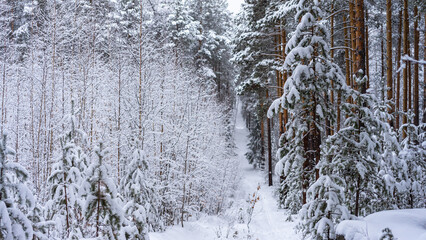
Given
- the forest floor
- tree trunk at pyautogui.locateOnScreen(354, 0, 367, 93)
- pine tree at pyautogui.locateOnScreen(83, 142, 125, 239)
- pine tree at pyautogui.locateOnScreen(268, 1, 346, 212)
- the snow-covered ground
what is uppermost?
tree trunk at pyautogui.locateOnScreen(354, 0, 367, 93)

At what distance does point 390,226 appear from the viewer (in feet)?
11.4

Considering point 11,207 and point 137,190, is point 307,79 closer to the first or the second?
point 137,190

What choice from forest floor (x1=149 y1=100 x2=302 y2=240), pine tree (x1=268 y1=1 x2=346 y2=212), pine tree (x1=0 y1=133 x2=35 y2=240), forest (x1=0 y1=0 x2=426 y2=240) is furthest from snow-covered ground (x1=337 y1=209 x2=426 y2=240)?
forest floor (x1=149 y1=100 x2=302 y2=240)

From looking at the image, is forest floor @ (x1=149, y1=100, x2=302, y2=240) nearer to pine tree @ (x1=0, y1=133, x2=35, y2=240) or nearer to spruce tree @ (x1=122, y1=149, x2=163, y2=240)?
spruce tree @ (x1=122, y1=149, x2=163, y2=240)

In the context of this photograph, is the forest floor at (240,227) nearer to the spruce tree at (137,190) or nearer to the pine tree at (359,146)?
the spruce tree at (137,190)

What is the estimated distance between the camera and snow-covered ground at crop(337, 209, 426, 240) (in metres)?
3.09

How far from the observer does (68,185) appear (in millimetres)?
3717

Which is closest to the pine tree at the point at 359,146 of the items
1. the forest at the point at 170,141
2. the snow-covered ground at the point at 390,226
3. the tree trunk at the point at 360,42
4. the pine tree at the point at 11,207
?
the forest at the point at 170,141

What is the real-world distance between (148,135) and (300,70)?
6.14 metres

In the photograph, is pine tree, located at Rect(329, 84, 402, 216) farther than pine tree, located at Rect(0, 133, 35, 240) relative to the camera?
Yes

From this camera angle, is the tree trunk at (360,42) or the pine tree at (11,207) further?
the tree trunk at (360,42)

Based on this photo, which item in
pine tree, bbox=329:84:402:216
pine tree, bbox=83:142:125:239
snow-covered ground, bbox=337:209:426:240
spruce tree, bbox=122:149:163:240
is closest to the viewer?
snow-covered ground, bbox=337:209:426:240

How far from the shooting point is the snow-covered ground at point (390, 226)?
309 cm

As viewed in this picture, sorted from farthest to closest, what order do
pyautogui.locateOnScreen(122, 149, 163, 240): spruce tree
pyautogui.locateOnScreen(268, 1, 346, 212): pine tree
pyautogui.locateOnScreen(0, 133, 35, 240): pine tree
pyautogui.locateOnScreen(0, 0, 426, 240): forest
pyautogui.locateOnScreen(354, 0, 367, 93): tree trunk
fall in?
1. pyautogui.locateOnScreen(354, 0, 367, 93): tree trunk
2. pyautogui.locateOnScreen(268, 1, 346, 212): pine tree
3. pyautogui.locateOnScreen(122, 149, 163, 240): spruce tree
4. pyautogui.locateOnScreen(0, 0, 426, 240): forest
5. pyautogui.locateOnScreen(0, 133, 35, 240): pine tree
